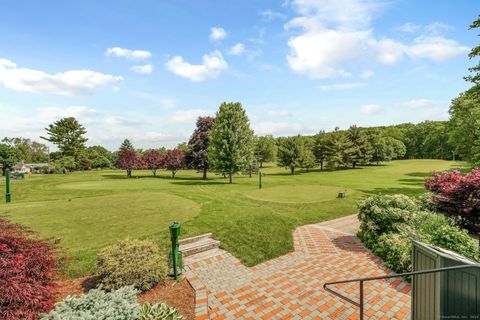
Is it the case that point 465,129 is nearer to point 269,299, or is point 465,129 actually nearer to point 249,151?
point 249,151

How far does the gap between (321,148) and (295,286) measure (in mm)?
49221

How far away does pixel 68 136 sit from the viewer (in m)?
57.8

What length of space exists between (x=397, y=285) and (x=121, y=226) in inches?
371

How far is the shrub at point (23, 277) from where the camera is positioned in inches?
157

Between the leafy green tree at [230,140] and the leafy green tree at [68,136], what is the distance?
4467cm

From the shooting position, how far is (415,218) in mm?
9484

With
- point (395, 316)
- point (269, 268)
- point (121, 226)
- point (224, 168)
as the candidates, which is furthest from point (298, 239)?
point (224, 168)

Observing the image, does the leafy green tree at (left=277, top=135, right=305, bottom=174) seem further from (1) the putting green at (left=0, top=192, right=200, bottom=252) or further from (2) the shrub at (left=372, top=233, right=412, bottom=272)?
(2) the shrub at (left=372, top=233, right=412, bottom=272)

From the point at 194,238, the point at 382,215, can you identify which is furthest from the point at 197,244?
the point at 382,215

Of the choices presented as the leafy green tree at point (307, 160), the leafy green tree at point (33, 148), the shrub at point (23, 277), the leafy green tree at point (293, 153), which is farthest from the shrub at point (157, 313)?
the leafy green tree at point (33, 148)

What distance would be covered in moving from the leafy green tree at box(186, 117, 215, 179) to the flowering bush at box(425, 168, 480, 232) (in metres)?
28.6

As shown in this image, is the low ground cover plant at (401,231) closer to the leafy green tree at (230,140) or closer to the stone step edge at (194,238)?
the stone step edge at (194,238)

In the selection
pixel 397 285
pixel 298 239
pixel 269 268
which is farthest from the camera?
pixel 298 239

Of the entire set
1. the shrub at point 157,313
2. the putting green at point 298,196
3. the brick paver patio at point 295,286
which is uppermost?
the shrub at point 157,313
